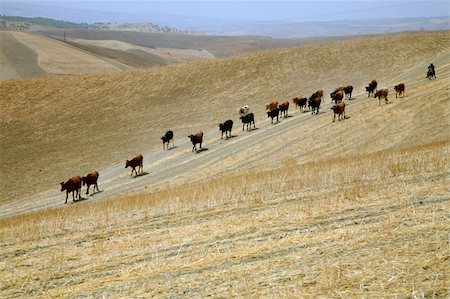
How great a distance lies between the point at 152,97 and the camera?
60.6 m

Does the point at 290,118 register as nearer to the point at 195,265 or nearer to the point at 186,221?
the point at 186,221

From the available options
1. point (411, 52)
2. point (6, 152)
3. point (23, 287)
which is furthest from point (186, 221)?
point (411, 52)

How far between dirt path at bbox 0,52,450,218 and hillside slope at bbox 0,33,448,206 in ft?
13.8

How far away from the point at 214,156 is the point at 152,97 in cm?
2898

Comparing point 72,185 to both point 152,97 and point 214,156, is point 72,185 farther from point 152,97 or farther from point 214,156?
point 152,97

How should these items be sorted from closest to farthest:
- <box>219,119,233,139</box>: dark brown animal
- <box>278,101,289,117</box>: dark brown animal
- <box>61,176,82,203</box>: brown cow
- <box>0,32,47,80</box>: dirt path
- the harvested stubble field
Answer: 1. the harvested stubble field
2. <box>61,176,82,203</box>: brown cow
3. <box>219,119,233,139</box>: dark brown animal
4. <box>278,101,289,117</box>: dark brown animal
5. <box>0,32,47,80</box>: dirt path

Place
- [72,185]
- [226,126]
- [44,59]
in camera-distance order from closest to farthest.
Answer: [72,185] < [226,126] < [44,59]

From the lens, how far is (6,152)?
148 ft

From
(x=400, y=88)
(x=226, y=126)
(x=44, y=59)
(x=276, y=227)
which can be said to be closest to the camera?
(x=276, y=227)

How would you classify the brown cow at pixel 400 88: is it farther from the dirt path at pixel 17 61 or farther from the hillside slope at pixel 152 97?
the dirt path at pixel 17 61

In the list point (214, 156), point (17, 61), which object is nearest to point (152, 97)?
point (214, 156)

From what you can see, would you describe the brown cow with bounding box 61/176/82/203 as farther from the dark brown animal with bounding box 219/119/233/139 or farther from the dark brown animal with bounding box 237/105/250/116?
the dark brown animal with bounding box 237/105/250/116

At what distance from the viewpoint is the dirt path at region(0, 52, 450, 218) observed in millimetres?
29419

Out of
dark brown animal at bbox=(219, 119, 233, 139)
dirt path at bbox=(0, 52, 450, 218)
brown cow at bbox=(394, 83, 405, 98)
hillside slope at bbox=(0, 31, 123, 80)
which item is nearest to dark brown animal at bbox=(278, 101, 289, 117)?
dirt path at bbox=(0, 52, 450, 218)
